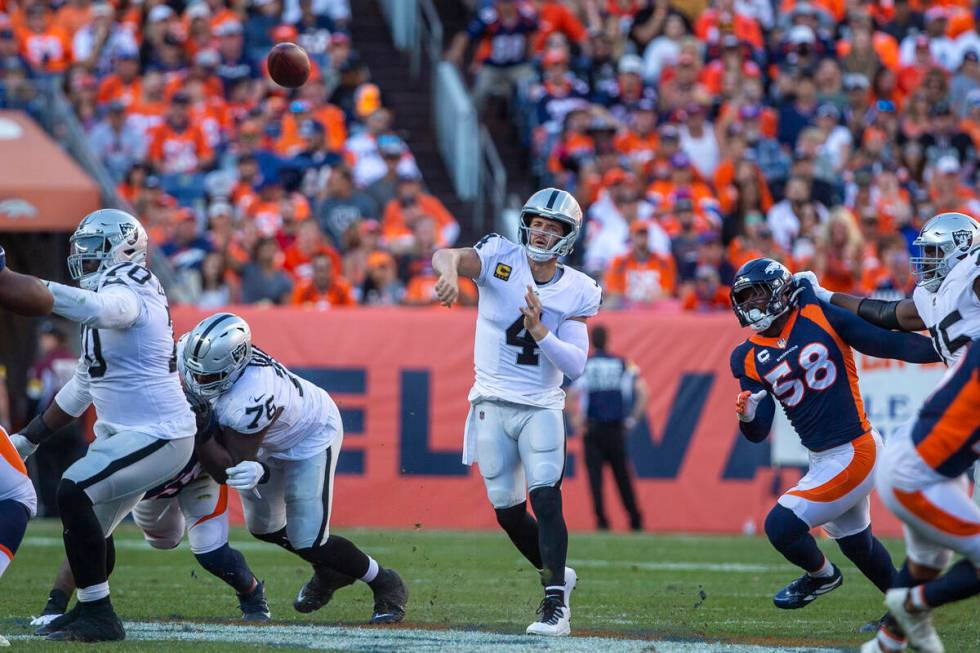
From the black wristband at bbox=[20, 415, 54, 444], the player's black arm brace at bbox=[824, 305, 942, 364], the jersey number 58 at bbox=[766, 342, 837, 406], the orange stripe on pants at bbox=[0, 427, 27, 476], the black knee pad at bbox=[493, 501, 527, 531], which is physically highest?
the player's black arm brace at bbox=[824, 305, 942, 364]

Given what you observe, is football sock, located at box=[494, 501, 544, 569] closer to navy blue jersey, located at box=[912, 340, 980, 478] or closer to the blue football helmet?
the blue football helmet

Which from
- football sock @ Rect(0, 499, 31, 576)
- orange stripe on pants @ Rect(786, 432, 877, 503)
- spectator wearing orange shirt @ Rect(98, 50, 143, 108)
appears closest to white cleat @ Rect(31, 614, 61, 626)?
football sock @ Rect(0, 499, 31, 576)

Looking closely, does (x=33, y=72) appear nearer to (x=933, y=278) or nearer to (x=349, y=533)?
(x=349, y=533)

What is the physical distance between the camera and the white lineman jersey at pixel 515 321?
717 centimetres

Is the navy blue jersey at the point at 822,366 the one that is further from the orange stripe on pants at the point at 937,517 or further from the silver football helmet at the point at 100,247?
the silver football helmet at the point at 100,247

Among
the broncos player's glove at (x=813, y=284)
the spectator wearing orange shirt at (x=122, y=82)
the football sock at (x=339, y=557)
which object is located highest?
the spectator wearing orange shirt at (x=122, y=82)

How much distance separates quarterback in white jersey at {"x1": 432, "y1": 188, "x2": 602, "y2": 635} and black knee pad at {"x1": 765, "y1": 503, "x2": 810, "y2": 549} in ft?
3.08

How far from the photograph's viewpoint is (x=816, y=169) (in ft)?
49.9

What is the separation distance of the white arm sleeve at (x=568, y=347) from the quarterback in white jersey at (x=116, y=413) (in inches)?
63.4

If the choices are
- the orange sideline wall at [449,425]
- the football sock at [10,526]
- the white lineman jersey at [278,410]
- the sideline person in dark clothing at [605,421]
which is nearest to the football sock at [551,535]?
the white lineman jersey at [278,410]

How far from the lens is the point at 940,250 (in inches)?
272

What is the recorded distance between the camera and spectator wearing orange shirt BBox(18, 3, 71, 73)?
1630cm

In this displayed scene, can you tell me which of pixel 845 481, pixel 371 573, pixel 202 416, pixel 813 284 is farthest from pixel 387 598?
pixel 813 284

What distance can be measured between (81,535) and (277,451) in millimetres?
1067
